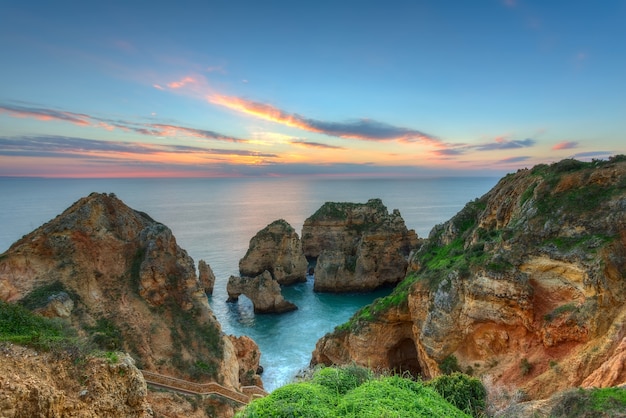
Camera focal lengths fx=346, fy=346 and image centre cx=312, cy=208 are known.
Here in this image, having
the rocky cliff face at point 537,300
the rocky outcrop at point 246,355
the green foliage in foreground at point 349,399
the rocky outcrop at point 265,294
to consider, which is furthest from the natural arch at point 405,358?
the rocky outcrop at point 265,294

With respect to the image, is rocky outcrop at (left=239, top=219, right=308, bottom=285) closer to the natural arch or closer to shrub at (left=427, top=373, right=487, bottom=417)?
the natural arch

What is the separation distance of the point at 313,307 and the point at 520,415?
42198mm

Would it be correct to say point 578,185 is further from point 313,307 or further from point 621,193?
point 313,307

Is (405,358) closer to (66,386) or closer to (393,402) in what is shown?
(393,402)

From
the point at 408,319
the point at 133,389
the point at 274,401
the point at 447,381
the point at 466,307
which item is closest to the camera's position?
the point at 274,401

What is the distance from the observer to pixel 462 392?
1332cm

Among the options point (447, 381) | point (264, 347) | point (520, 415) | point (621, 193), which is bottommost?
point (264, 347)

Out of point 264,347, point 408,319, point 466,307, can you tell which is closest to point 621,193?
point 466,307

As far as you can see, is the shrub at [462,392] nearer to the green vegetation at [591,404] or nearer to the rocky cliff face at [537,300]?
the green vegetation at [591,404]

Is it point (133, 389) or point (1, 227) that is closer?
point (133, 389)

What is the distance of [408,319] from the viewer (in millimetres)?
27734

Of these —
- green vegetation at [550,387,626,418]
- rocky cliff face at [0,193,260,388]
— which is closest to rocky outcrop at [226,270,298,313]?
rocky cliff face at [0,193,260,388]

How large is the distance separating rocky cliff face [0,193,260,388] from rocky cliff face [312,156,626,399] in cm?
1246

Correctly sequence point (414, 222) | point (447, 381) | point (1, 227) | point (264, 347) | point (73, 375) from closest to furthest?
point (73, 375)
point (447, 381)
point (264, 347)
point (1, 227)
point (414, 222)
